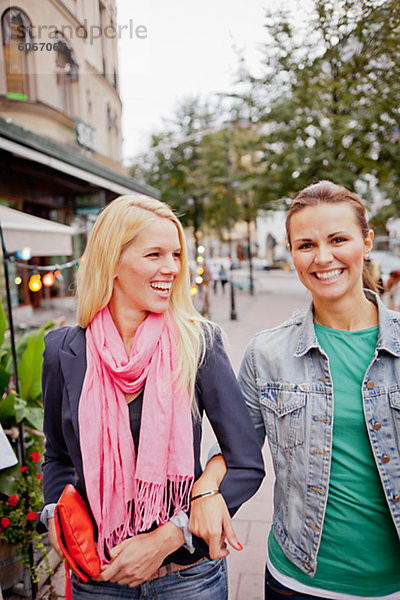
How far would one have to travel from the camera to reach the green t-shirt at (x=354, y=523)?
141 centimetres

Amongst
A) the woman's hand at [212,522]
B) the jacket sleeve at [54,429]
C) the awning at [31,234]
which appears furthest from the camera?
the awning at [31,234]

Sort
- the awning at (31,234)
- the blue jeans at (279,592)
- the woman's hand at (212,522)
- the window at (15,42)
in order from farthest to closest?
1. the awning at (31,234)
2. the window at (15,42)
3. the blue jeans at (279,592)
4. the woman's hand at (212,522)

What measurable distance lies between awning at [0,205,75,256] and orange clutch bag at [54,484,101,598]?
3.24m

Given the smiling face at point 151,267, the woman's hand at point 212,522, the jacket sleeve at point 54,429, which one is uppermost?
the smiling face at point 151,267

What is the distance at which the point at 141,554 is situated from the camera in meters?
1.38

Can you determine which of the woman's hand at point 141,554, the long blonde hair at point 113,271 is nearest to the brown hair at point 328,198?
the long blonde hair at point 113,271

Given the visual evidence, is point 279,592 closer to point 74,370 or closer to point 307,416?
point 307,416

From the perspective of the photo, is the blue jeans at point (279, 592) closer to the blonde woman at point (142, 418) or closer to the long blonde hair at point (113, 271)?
the blonde woman at point (142, 418)

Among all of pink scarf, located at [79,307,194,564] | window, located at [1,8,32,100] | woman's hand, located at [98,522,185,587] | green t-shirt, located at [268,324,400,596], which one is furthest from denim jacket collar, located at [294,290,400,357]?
window, located at [1,8,32,100]

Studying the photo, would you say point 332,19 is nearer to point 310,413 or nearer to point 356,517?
point 310,413

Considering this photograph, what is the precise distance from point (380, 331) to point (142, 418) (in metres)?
0.80

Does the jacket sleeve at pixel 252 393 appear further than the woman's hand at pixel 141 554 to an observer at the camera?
Yes

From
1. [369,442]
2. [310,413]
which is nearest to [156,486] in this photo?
[310,413]

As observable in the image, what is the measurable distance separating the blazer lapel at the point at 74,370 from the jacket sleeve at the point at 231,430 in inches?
15.4
